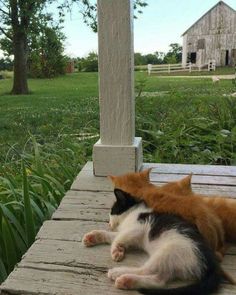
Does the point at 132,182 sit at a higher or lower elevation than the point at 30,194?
higher

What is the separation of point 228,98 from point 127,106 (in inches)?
86.8

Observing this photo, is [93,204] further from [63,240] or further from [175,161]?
[175,161]

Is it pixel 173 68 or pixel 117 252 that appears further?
pixel 173 68

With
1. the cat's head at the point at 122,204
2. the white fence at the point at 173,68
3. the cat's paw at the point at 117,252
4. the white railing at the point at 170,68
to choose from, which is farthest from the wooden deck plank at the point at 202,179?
the white railing at the point at 170,68

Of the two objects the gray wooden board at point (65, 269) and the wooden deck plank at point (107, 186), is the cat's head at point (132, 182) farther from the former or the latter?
the wooden deck plank at point (107, 186)

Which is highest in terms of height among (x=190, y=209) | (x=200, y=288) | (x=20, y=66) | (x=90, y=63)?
(x=20, y=66)

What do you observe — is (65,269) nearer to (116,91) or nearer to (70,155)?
(116,91)

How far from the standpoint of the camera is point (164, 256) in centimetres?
110

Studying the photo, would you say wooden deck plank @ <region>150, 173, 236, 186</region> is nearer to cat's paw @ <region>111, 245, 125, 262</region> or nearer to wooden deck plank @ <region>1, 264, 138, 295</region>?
cat's paw @ <region>111, 245, 125, 262</region>

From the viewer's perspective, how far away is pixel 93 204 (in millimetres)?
1838

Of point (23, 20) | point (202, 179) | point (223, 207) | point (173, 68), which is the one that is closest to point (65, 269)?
point (223, 207)

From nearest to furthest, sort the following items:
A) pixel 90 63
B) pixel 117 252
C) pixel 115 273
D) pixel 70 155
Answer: pixel 115 273, pixel 117 252, pixel 70 155, pixel 90 63

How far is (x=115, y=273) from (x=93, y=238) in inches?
9.8

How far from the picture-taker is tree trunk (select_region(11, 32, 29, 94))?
43.7ft
